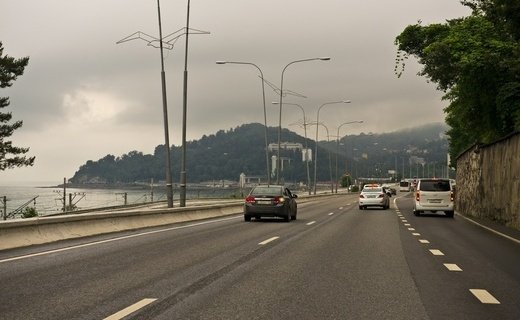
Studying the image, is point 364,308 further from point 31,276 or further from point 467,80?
point 467,80

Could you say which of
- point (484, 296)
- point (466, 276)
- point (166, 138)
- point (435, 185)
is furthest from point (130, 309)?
point (435, 185)

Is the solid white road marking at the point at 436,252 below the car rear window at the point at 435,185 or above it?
below

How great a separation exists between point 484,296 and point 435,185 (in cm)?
2320

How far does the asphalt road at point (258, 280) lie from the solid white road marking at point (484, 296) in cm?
2

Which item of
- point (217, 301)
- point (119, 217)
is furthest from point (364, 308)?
point (119, 217)

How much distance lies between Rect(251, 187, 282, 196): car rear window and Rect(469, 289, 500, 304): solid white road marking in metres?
17.0

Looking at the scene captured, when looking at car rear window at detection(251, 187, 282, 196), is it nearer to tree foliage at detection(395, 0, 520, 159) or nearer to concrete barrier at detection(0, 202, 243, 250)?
concrete barrier at detection(0, 202, 243, 250)

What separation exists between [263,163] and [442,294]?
153 meters

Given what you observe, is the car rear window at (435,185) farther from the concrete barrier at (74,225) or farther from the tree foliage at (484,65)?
the concrete barrier at (74,225)

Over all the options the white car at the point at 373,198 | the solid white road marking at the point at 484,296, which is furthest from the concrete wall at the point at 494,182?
the solid white road marking at the point at 484,296

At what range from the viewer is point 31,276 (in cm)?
879

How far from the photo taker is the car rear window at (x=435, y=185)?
29719mm

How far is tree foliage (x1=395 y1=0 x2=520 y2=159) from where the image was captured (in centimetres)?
2692

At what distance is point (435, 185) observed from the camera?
30016mm
